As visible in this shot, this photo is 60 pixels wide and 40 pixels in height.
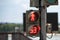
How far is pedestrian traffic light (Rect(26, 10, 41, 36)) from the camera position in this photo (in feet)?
19.4

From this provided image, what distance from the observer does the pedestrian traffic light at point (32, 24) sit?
5.92 meters

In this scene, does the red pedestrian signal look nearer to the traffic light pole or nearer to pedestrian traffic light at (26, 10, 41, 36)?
pedestrian traffic light at (26, 10, 41, 36)

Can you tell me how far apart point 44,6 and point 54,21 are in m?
0.45

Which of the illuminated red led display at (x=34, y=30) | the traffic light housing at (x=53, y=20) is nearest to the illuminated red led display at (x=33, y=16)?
the illuminated red led display at (x=34, y=30)

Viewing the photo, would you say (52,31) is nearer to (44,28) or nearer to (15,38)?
(44,28)

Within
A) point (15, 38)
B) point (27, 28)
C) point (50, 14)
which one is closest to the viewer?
point (27, 28)

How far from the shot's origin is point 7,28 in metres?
24.0

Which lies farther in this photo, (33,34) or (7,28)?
(7,28)

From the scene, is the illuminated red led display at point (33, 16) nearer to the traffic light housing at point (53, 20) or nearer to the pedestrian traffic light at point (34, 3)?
the pedestrian traffic light at point (34, 3)

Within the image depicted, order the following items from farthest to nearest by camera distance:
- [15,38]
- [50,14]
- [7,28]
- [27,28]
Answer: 1. [7,28]
2. [15,38]
3. [50,14]
4. [27,28]

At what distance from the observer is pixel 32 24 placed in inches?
235

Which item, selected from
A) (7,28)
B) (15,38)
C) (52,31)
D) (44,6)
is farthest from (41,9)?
(7,28)

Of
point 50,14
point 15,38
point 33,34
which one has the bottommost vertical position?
point 15,38

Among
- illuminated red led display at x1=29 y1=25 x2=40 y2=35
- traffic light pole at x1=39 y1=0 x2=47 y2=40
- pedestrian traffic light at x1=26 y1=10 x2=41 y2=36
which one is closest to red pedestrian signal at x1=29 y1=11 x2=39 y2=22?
pedestrian traffic light at x1=26 y1=10 x2=41 y2=36
